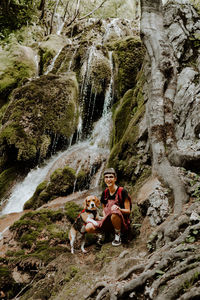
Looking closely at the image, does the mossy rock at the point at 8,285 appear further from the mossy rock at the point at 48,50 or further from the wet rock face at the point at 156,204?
the mossy rock at the point at 48,50

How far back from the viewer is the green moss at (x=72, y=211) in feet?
20.2

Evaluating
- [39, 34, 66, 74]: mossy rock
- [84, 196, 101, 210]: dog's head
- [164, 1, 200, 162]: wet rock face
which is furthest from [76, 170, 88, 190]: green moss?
[39, 34, 66, 74]: mossy rock

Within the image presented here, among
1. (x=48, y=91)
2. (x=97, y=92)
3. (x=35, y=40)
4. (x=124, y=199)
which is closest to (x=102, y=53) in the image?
(x=97, y=92)

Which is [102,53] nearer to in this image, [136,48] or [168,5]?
[136,48]

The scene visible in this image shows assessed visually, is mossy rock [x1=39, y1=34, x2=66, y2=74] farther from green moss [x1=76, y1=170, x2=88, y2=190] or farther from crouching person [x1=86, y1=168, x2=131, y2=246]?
crouching person [x1=86, y1=168, x2=131, y2=246]

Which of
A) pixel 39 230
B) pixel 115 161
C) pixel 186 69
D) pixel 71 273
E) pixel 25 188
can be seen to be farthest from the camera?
pixel 25 188

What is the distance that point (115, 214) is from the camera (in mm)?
3668

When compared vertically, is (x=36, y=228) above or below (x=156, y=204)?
below

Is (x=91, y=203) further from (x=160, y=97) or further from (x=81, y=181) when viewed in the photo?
(x=81, y=181)

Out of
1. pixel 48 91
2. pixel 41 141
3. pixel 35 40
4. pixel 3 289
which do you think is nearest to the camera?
pixel 3 289

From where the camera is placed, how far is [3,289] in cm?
383

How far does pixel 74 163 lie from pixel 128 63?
275 inches

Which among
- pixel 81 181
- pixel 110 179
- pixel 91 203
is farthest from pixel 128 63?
pixel 91 203

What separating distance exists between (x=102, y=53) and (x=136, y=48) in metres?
2.03
